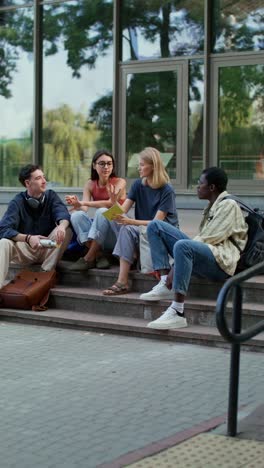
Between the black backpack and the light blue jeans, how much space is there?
56.8 inches

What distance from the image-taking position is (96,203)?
8.48 meters

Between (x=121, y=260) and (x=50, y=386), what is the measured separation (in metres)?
2.30

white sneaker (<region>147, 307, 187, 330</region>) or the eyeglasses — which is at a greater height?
the eyeglasses

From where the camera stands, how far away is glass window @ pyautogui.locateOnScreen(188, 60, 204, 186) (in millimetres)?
13633

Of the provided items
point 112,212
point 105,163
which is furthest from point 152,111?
point 112,212

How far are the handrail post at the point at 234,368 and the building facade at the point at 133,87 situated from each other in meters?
8.51

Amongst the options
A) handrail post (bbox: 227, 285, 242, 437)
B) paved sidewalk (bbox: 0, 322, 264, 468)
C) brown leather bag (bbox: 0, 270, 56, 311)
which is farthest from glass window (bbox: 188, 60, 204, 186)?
handrail post (bbox: 227, 285, 242, 437)

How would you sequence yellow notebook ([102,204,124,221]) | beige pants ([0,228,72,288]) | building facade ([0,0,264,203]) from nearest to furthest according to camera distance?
yellow notebook ([102,204,124,221]) → beige pants ([0,228,72,288]) → building facade ([0,0,264,203])

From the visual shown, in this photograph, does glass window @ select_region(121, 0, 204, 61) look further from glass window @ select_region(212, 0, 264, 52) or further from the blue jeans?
the blue jeans

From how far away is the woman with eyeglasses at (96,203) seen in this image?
27.2ft

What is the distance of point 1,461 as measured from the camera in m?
4.29

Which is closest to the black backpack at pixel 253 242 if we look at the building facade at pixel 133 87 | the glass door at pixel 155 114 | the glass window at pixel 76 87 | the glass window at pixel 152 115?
the building facade at pixel 133 87

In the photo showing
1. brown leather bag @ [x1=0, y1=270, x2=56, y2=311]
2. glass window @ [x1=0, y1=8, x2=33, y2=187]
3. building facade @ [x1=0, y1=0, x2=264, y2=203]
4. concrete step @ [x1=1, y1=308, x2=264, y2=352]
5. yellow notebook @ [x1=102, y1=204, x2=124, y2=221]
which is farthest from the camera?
glass window @ [x1=0, y1=8, x2=33, y2=187]

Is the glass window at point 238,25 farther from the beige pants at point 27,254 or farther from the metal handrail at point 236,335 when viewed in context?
the metal handrail at point 236,335
